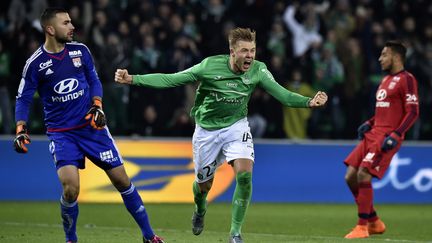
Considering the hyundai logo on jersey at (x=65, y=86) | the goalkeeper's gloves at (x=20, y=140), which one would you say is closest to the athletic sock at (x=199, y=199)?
the hyundai logo on jersey at (x=65, y=86)

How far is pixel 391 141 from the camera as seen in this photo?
40.1 feet

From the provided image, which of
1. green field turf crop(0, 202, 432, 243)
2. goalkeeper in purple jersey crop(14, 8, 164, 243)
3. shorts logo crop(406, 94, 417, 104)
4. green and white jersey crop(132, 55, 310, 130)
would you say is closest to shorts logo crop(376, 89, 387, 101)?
shorts logo crop(406, 94, 417, 104)

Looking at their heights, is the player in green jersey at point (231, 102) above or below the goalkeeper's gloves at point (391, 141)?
above

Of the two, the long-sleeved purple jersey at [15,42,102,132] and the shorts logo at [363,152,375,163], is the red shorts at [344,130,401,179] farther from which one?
the long-sleeved purple jersey at [15,42,102,132]

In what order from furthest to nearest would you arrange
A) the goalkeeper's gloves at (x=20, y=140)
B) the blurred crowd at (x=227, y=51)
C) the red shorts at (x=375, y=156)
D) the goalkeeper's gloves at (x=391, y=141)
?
the blurred crowd at (x=227, y=51) → the red shorts at (x=375, y=156) → the goalkeeper's gloves at (x=391, y=141) → the goalkeeper's gloves at (x=20, y=140)

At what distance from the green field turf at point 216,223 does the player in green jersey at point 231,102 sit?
3.38 ft

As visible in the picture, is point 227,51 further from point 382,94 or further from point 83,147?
point 83,147

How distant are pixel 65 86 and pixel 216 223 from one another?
4738 millimetres

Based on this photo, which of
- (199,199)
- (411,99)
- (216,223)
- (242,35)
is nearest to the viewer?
(242,35)

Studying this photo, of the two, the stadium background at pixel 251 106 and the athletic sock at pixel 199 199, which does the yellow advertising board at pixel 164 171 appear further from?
the athletic sock at pixel 199 199

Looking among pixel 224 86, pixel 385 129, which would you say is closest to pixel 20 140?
pixel 224 86

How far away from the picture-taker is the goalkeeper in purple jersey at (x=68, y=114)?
32.5 feet

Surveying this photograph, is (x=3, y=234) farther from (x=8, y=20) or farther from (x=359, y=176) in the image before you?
(x=8, y=20)

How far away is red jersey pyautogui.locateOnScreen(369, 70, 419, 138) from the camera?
12336mm
